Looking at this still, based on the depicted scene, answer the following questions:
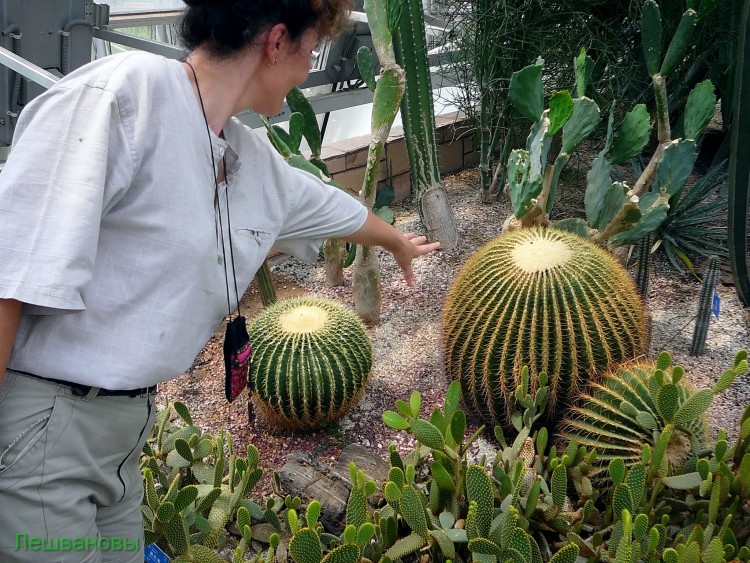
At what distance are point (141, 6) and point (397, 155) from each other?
1.61 metres

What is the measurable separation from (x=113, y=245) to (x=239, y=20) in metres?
0.37

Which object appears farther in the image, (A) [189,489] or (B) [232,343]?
(A) [189,489]

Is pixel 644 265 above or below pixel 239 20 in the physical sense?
below

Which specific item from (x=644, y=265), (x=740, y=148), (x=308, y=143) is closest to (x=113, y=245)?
(x=308, y=143)

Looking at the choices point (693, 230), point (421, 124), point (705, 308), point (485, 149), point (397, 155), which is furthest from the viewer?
point (397, 155)

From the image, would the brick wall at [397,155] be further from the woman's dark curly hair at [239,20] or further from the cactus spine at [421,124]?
the woman's dark curly hair at [239,20]

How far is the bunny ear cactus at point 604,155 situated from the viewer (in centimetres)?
230

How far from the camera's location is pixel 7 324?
840 mm

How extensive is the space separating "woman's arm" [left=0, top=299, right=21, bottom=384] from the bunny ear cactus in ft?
5.72

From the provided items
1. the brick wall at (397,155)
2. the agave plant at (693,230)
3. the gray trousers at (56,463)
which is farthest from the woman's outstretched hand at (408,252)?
the agave plant at (693,230)

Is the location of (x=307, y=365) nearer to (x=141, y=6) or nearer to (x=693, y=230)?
(x=693, y=230)

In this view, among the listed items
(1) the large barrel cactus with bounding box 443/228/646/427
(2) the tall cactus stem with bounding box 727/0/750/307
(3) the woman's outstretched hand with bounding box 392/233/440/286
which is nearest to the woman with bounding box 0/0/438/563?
(3) the woman's outstretched hand with bounding box 392/233/440/286

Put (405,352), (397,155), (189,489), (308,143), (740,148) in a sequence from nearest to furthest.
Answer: (189,489), (740,148), (405,352), (308,143), (397,155)

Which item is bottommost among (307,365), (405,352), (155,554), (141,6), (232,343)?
(405,352)
